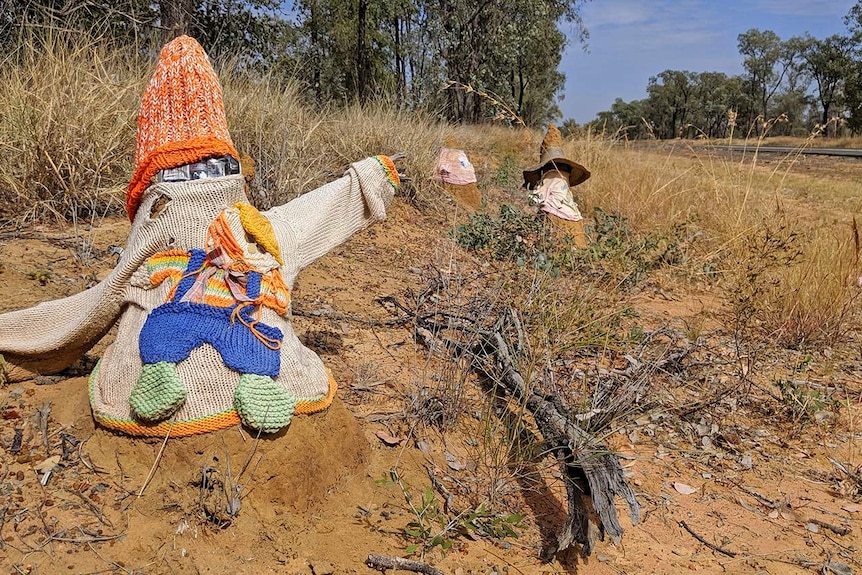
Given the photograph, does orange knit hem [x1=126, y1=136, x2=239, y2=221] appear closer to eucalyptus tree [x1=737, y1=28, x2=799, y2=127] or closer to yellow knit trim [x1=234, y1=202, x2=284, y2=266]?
yellow knit trim [x1=234, y1=202, x2=284, y2=266]

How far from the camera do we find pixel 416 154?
6520 millimetres

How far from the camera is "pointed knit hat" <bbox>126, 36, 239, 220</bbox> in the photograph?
5.42ft

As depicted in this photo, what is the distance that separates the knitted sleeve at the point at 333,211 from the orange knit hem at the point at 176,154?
272 millimetres

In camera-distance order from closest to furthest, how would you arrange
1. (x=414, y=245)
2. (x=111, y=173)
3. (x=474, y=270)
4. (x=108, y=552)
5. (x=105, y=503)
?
(x=108, y=552) → (x=105, y=503) → (x=111, y=173) → (x=474, y=270) → (x=414, y=245)

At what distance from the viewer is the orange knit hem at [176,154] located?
5.38 feet

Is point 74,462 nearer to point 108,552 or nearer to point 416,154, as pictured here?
point 108,552

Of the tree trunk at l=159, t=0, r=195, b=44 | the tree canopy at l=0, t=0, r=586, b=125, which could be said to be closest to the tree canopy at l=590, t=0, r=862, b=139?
the tree canopy at l=0, t=0, r=586, b=125

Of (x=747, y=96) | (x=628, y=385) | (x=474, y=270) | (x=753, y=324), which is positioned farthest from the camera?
(x=747, y=96)

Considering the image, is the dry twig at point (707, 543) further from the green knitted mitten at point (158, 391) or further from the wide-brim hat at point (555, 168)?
the wide-brim hat at point (555, 168)

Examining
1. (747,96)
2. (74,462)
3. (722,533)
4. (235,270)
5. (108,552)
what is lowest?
(722,533)

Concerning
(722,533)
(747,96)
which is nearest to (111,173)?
(722,533)

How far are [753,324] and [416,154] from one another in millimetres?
3768

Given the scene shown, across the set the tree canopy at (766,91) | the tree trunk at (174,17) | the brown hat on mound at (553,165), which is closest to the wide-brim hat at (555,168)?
the brown hat on mound at (553,165)

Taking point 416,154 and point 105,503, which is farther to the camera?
point 416,154
